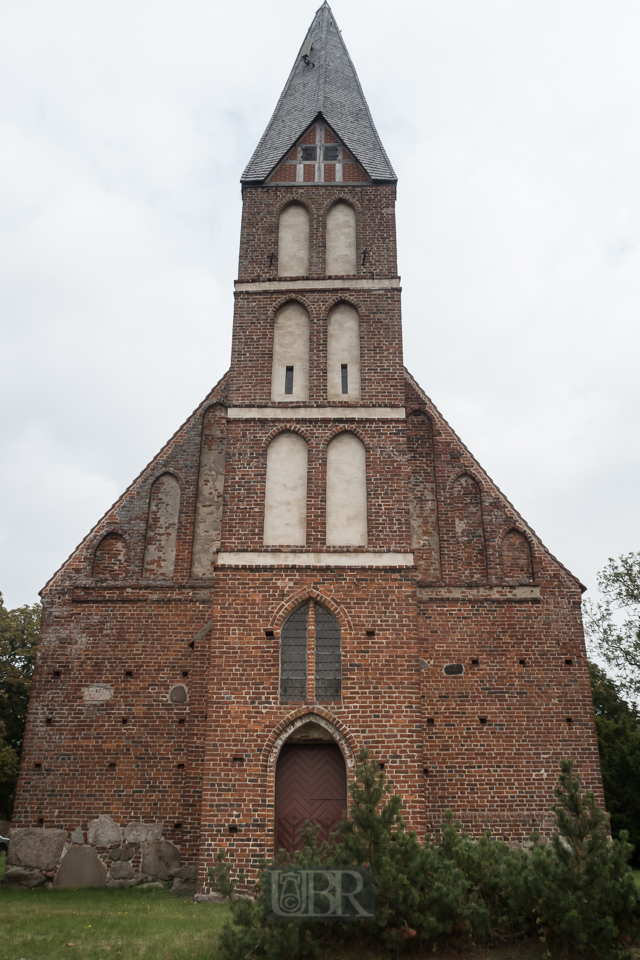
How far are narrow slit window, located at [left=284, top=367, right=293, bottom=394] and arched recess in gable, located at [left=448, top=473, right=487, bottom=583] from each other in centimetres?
335

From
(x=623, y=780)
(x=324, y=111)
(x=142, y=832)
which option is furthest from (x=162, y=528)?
(x=623, y=780)

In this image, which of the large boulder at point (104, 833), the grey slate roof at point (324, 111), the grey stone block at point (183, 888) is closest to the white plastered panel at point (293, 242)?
the grey slate roof at point (324, 111)

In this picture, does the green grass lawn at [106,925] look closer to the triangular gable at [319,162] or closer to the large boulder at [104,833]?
the large boulder at [104,833]

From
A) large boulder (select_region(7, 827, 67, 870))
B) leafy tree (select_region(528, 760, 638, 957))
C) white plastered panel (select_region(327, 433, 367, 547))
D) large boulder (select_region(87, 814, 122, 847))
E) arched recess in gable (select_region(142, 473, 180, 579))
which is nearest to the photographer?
leafy tree (select_region(528, 760, 638, 957))

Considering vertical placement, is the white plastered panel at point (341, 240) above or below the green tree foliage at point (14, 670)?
above

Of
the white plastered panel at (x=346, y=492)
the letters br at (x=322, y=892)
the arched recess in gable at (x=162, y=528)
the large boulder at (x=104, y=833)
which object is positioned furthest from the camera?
the arched recess in gable at (x=162, y=528)

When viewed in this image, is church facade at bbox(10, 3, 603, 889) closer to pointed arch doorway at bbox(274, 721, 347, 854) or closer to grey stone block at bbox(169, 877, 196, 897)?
pointed arch doorway at bbox(274, 721, 347, 854)

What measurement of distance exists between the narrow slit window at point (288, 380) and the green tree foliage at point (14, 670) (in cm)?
1708

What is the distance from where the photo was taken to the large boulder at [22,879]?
11.5 meters

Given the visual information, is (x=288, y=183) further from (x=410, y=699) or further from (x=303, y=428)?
(x=410, y=699)

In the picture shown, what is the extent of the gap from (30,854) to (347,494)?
24.1 ft

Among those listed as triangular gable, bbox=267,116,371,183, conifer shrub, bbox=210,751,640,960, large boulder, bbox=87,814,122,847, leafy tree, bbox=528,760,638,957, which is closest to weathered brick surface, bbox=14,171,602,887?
large boulder, bbox=87,814,122,847

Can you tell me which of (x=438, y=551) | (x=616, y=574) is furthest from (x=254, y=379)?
(x=616, y=574)

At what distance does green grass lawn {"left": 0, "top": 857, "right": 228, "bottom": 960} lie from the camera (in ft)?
24.5
